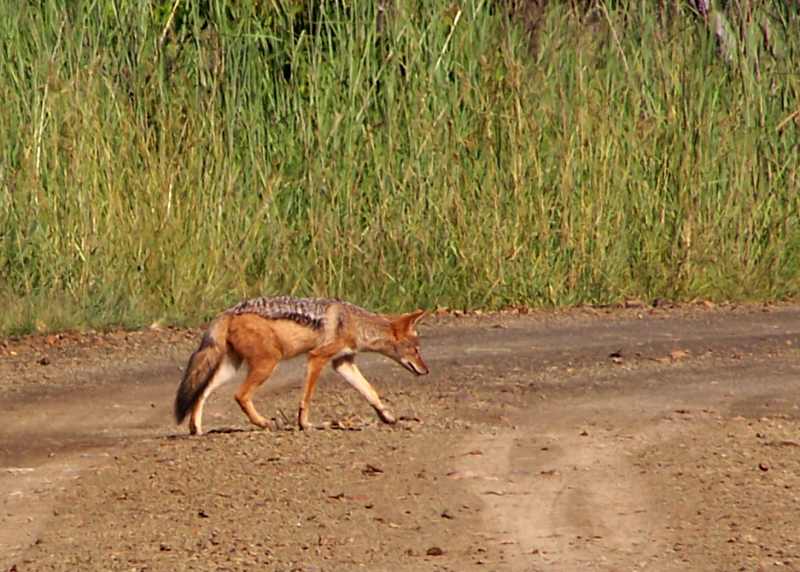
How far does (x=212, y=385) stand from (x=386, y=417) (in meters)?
0.76

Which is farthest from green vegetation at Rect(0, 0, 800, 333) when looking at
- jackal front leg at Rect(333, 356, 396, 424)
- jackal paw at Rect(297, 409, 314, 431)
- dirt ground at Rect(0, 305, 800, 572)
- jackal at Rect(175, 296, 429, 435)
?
jackal paw at Rect(297, 409, 314, 431)

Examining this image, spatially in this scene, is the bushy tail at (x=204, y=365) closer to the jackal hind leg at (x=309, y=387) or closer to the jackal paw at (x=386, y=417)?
the jackal hind leg at (x=309, y=387)

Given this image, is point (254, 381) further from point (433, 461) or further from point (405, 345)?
point (433, 461)

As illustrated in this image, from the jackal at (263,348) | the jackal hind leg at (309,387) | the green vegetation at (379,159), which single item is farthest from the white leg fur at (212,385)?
the green vegetation at (379,159)

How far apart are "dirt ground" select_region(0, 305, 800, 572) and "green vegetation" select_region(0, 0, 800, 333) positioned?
0.94 m

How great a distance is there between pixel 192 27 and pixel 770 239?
414 cm

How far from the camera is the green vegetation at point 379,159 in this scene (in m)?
11.7

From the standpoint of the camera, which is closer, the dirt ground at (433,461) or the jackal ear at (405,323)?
the dirt ground at (433,461)

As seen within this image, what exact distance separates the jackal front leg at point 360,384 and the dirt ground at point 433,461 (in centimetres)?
10

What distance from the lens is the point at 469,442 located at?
26.1 feet

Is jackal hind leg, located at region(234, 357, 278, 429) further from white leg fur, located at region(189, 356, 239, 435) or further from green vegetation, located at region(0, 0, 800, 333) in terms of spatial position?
green vegetation, located at region(0, 0, 800, 333)

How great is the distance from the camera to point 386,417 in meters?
8.37

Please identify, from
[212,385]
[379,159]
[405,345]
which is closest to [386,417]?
[405,345]

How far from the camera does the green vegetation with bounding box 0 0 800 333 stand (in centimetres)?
1173
